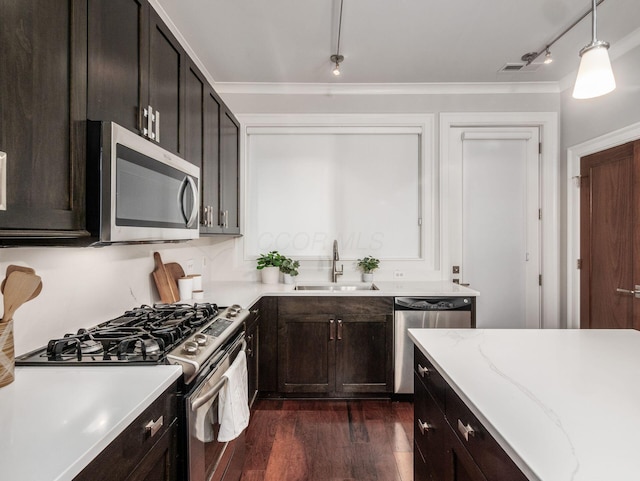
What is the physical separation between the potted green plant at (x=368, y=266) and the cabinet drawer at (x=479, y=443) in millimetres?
2099

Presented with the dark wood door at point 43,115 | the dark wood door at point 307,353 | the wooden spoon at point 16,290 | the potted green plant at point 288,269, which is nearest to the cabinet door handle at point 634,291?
the dark wood door at point 307,353

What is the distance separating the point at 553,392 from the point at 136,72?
1842mm

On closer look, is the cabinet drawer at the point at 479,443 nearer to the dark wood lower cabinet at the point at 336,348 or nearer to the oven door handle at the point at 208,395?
the oven door handle at the point at 208,395

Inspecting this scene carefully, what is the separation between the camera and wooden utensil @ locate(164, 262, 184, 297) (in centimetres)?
243

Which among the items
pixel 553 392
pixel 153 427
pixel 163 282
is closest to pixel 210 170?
pixel 163 282

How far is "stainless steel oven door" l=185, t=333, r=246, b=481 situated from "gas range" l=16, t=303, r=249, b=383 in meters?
0.10

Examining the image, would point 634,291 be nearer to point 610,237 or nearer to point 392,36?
point 610,237

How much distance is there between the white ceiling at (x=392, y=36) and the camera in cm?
227

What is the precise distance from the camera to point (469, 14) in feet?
7.67

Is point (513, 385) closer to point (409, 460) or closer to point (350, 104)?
point (409, 460)

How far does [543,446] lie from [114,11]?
1.83 meters

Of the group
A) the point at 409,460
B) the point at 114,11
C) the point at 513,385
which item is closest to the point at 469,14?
the point at 114,11

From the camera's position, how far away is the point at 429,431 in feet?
4.66

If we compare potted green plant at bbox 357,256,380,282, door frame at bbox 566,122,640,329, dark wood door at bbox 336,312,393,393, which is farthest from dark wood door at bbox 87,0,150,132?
door frame at bbox 566,122,640,329
